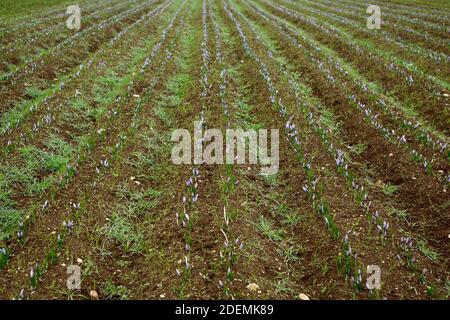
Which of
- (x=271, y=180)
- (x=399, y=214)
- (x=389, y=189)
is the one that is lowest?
(x=399, y=214)

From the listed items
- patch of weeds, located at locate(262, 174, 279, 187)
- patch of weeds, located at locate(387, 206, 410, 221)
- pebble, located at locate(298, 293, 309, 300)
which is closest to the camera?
pebble, located at locate(298, 293, 309, 300)

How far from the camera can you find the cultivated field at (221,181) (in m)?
4.73

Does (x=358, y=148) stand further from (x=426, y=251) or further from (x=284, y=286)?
(x=284, y=286)

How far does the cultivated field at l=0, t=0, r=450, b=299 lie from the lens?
4.73 m

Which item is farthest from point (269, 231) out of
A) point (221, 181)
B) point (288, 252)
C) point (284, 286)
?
point (221, 181)

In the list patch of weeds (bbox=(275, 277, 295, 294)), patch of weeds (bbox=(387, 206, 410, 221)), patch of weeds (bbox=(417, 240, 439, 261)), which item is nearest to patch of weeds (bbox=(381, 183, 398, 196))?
patch of weeds (bbox=(387, 206, 410, 221))

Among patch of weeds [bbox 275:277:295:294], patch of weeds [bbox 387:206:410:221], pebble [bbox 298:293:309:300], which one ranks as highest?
patch of weeds [bbox 387:206:410:221]

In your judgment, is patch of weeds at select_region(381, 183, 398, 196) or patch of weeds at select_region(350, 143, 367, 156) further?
patch of weeds at select_region(350, 143, 367, 156)

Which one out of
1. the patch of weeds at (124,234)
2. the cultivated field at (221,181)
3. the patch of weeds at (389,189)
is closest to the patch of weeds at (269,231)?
the cultivated field at (221,181)

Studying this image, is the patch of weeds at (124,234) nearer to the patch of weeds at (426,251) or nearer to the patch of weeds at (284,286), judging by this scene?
the patch of weeds at (284,286)

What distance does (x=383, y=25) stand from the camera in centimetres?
2264

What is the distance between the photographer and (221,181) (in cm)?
672

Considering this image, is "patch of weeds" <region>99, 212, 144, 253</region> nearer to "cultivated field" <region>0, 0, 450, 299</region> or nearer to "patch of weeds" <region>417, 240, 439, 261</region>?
"cultivated field" <region>0, 0, 450, 299</region>

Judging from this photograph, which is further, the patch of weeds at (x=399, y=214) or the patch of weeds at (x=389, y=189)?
the patch of weeds at (x=389, y=189)
